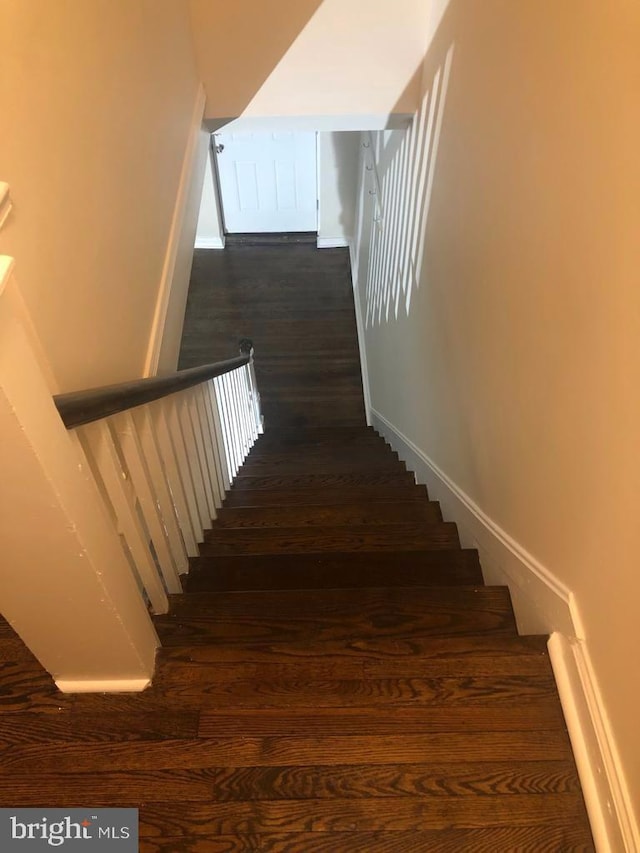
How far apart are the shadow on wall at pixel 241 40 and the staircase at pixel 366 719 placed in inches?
89.8

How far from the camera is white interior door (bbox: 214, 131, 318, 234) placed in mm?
5289

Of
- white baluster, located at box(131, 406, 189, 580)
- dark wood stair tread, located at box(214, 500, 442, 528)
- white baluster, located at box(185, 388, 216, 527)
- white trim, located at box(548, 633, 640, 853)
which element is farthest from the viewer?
dark wood stair tread, located at box(214, 500, 442, 528)

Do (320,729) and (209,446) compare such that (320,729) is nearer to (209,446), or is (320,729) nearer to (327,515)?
(327,515)

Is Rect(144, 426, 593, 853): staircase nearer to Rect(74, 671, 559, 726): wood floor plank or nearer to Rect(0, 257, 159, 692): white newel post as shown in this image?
Rect(74, 671, 559, 726): wood floor plank

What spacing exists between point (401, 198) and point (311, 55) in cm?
82

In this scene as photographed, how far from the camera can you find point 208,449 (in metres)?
2.38

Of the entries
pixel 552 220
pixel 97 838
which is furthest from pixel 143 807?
pixel 552 220

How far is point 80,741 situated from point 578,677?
1003 millimetres

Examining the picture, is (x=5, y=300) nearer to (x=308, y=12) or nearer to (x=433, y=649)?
(x=433, y=649)

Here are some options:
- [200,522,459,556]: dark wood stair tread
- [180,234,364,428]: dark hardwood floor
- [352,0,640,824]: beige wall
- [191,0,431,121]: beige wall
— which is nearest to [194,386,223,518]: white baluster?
[200,522,459,556]: dark wood stair tread

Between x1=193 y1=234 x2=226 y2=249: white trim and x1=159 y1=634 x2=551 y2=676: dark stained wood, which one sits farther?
x1=193 y1=234 x2=226 y2=249: white trim

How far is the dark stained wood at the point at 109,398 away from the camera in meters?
0.96

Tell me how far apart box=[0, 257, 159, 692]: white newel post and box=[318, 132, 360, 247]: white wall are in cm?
494

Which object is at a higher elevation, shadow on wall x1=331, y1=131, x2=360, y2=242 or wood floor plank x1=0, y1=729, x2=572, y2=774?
shadow on wall x1=331, y1=131, x2=360, y2=242
